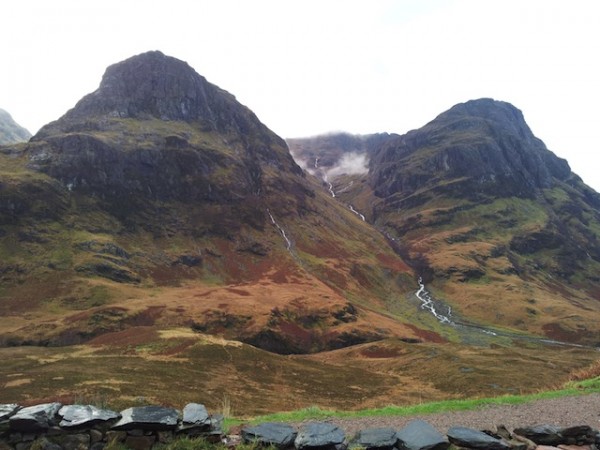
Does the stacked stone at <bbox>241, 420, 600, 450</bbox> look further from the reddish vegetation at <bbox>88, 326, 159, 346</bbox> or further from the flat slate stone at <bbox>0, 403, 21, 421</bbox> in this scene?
the reddish vegetation at <bbox>88, 326, 159, 346</bbox>

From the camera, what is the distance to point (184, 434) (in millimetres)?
13508

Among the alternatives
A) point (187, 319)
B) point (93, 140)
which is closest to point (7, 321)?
point (187, 319)

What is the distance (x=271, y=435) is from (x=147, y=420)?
384 centimetres

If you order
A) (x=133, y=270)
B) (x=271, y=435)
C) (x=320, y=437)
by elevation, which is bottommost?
(x=133, y=270)

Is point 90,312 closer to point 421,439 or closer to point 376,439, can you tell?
point 376,439

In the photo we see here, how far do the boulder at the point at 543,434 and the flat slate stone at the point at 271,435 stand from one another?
7452 millimetres

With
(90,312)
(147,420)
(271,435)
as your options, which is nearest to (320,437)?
(271,435)

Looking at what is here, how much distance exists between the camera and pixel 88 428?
13.1m

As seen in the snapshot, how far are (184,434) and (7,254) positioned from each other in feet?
481

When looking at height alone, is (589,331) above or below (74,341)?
below

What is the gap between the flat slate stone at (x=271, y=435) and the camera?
13117 mm

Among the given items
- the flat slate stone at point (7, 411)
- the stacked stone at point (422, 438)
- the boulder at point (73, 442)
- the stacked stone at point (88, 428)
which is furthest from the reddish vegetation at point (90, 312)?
the stacked stone at point (422, 438)

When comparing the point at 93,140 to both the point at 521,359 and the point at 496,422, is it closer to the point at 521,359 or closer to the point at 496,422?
the point at 521,359

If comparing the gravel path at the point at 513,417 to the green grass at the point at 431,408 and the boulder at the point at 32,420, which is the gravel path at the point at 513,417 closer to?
the green grass at the point at 431,408
